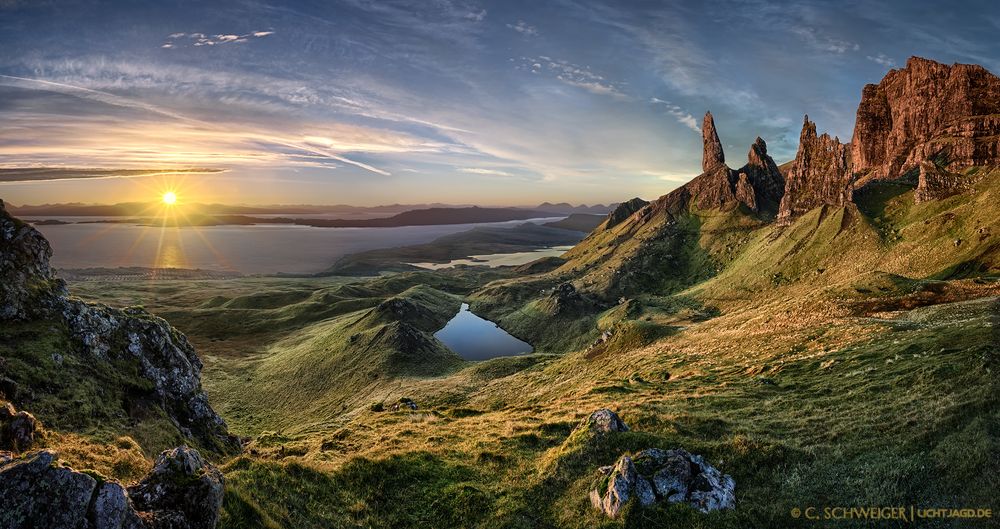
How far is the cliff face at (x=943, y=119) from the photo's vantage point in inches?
5261

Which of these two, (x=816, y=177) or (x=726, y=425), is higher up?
(x=816, y=177)

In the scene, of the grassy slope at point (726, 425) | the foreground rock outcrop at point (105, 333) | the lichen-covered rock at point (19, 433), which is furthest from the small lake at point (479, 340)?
the lichen-covered rock at point (19, 433)

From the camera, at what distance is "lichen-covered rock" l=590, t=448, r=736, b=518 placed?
19016 mm

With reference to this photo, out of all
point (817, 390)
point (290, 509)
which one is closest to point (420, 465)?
point (290, 509)

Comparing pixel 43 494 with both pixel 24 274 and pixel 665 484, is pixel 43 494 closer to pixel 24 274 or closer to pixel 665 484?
pixel 665 484

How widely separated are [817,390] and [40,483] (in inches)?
1825

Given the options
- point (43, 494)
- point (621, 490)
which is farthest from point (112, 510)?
point (621, 490)

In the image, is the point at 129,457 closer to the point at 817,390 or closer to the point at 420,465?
the point at 420,465

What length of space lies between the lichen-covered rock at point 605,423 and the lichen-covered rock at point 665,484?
5135mm

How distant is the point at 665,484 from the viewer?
1958 cm

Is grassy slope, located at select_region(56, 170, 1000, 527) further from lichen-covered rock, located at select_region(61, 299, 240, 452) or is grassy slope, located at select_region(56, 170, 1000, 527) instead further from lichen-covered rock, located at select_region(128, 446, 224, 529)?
lichen-covered rock, located at select_region(61, 299, 240, 452)

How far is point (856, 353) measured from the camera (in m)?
40.9

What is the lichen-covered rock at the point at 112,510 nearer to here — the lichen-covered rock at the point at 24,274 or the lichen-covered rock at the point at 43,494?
the lichen-covered rock at the point at 43,494

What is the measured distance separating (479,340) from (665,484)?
494 ft
